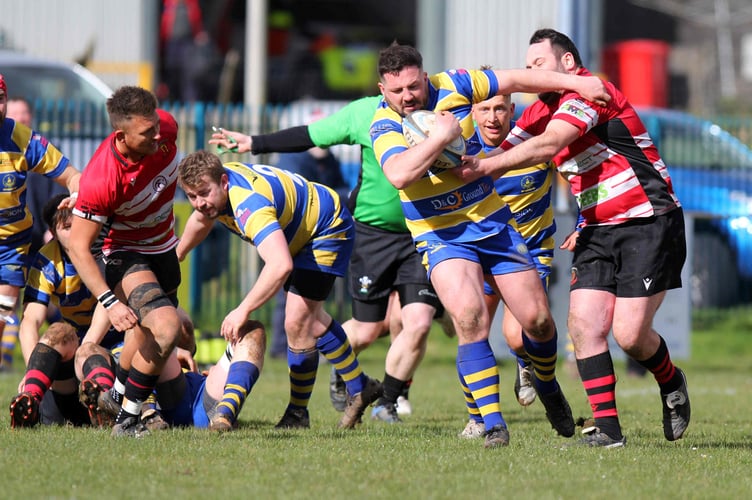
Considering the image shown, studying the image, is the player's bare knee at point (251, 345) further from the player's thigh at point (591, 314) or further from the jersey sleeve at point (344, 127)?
the player's thigh at point (591, 314)

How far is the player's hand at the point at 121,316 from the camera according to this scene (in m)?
6.48

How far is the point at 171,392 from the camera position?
7.32 m

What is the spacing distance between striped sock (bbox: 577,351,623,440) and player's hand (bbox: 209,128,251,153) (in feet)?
8.67

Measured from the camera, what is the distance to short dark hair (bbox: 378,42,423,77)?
6.38 metres

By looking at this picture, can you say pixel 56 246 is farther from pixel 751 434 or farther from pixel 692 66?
pixel 692 66

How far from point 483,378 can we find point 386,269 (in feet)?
7.30

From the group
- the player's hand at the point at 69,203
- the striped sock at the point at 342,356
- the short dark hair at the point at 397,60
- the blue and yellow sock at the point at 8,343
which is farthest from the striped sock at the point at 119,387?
the blue and yellow sock at the point at 8,343

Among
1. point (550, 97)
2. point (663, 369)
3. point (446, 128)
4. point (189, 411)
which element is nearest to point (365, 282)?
point (189, 411)

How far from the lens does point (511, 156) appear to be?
637 centimetres

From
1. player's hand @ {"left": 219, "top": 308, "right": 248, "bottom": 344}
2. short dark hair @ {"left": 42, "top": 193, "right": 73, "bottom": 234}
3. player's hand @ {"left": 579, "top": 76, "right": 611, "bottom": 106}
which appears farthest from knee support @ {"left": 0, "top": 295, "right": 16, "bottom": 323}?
player's hand @ {"left": 579, "top": 76, "right": 611, "bottom": 106}

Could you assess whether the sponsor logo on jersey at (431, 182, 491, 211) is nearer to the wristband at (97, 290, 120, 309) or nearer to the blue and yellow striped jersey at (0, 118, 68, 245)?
the wristband at (97, 290, 120, 309)

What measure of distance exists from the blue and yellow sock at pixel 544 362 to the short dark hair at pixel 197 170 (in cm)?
202

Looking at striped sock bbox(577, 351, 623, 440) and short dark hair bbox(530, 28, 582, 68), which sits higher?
short dark hair bbox(530, 28, 582, 68)

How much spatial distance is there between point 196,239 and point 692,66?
2046 centimetres
